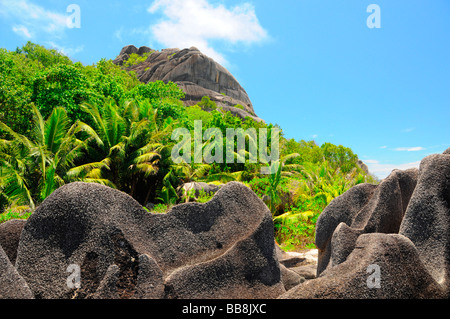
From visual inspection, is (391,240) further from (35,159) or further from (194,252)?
(35,159)

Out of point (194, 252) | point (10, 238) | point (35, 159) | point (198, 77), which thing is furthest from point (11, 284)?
point (198, 77)

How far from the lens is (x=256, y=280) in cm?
341

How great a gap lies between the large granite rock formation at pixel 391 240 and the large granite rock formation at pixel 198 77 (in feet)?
131

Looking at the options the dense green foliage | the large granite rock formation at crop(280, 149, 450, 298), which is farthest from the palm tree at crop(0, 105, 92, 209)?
the large granite rock formation at crop(280, 149, 450, 298)

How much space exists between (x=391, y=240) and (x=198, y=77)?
4849cm

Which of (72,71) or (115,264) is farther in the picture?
(72,71)

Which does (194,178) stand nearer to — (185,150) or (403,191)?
(185,150)

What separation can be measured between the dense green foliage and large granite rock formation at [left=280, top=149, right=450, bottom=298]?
7.33 m

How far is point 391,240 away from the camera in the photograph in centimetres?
295

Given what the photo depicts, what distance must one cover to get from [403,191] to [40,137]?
11.9 metres

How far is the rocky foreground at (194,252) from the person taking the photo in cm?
279

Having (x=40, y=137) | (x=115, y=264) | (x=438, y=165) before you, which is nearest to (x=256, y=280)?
(x=115, y=264)

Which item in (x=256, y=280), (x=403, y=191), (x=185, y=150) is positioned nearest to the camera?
(x=256, y=280)

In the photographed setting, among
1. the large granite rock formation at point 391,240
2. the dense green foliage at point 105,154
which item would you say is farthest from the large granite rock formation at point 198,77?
the large granite rock formation at point 391,240
